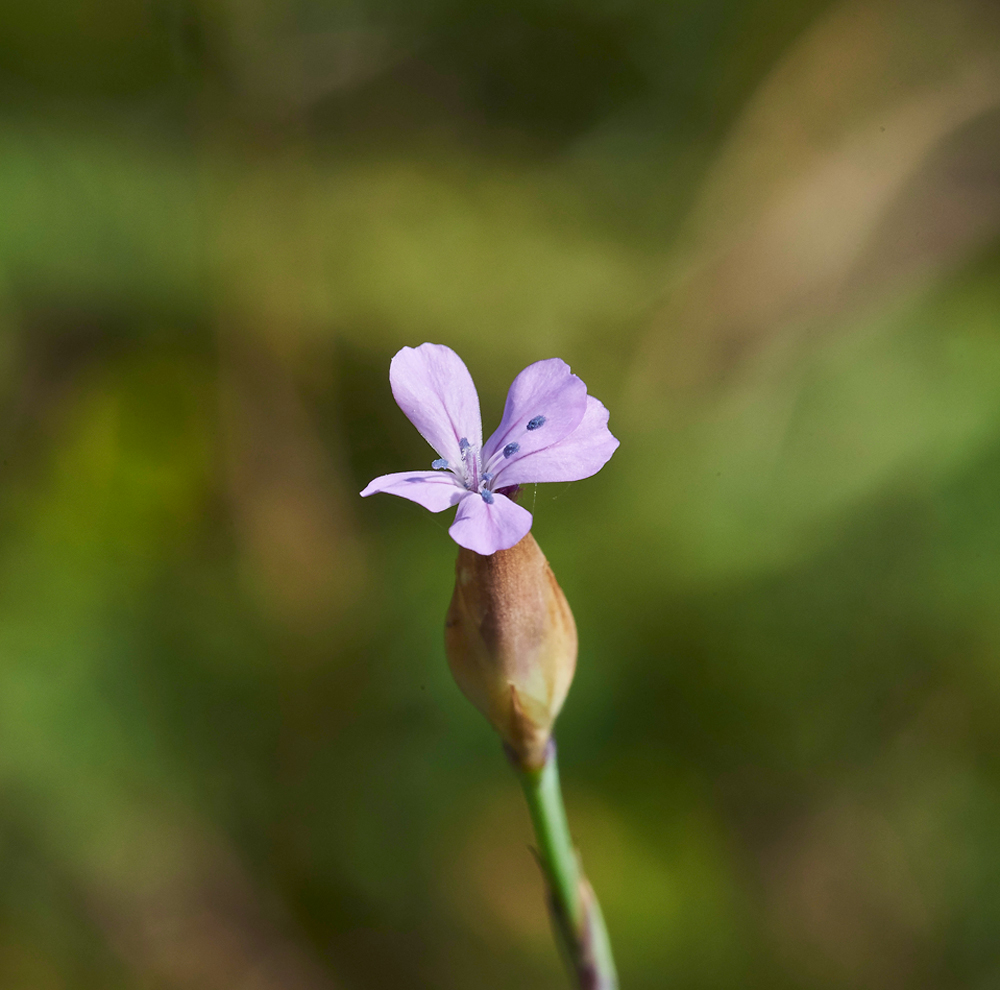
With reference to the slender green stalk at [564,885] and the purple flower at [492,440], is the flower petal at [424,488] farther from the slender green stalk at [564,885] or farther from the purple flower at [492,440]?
the slender green stalk at [564,885]

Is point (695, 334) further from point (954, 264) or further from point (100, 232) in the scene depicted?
point (100, 232)

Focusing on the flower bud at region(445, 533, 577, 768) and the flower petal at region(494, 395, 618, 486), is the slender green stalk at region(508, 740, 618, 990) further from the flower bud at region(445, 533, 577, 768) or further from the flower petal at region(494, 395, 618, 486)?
the flower petal at region(494, 395, 618, 486)

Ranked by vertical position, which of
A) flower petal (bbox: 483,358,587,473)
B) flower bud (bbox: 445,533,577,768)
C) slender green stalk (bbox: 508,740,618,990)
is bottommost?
slender green stalk (bbox: 508,740,618,990)

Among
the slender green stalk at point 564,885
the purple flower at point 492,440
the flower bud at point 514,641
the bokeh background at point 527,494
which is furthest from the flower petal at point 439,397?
the bokeh background at point 527,494

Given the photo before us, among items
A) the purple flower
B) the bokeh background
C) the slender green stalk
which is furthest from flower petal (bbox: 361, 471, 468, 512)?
the bokeh background

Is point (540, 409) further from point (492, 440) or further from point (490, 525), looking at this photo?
point (490, 525)

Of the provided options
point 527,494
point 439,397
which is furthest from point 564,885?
point 527,494

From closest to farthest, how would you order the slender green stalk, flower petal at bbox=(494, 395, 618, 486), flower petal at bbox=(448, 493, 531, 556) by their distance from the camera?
1. flower petal at bbox=(448, 493, 531, 556)
2. flower petal at bbox=(494, 395, 618, 486)
3. the slender green stalk
